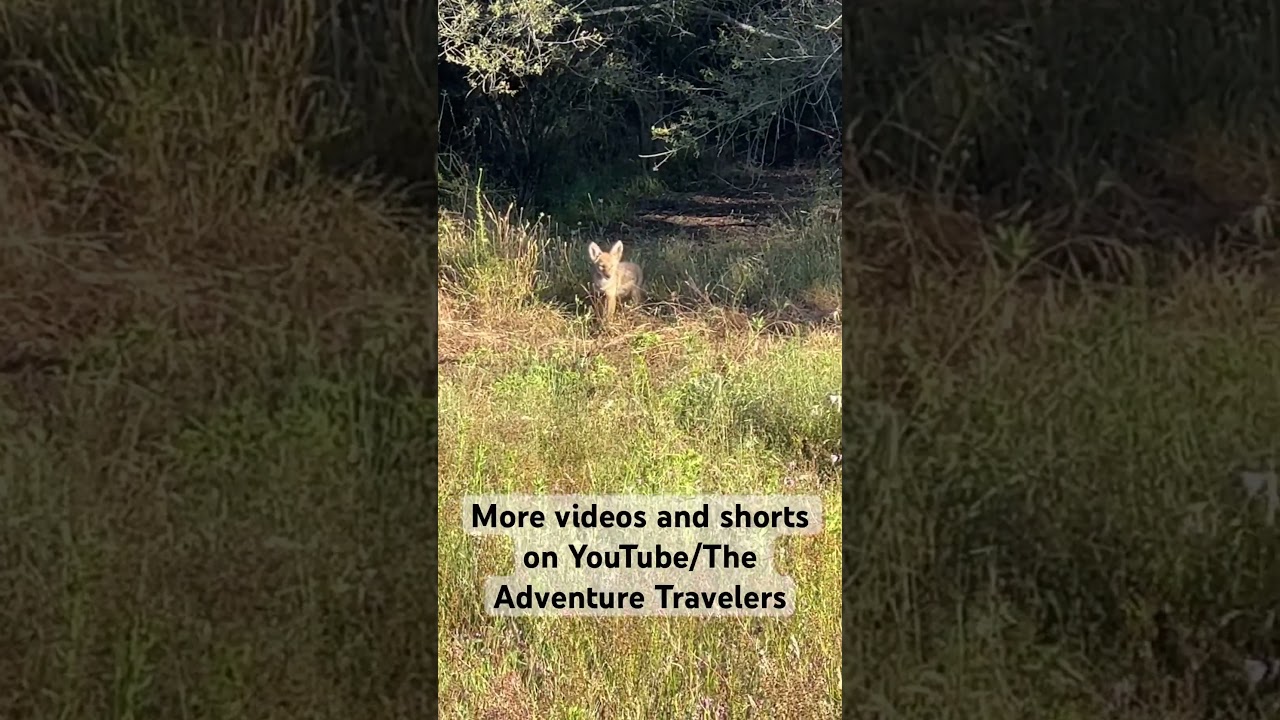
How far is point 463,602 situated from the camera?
1.54 m

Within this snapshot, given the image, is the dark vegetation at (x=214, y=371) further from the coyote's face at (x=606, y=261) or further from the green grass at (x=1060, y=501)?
the coyote's face at (x=606, y=261)

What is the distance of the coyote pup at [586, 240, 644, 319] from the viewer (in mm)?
3254

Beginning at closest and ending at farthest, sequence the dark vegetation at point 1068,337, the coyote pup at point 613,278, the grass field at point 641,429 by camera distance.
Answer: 1. the dark vegetation at point 1068,337
2. the grass field at point 641,429
3. the coyote pup at point 613,278

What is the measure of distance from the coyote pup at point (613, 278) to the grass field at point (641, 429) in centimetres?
9

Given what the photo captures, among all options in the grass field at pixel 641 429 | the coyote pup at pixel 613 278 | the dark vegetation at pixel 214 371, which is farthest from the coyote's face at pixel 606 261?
the dark vegetation at pixel 214 371

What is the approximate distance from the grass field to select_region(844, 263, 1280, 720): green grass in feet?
0.91

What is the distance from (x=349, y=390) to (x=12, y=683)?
491mm

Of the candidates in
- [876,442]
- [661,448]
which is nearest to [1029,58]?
[876,442]

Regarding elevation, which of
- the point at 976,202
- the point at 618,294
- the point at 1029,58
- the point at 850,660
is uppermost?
the point at 1029,58

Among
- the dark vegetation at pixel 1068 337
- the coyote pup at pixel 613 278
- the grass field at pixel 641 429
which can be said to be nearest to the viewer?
the dark vegetation at pixel 1068 337

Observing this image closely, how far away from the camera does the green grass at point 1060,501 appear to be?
3.67 feet

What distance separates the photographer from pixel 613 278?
10.7ft

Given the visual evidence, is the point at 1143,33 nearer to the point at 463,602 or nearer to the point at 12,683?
the point at 463,602

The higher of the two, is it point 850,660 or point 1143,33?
point 1143,33
